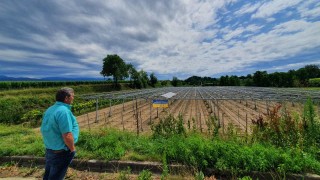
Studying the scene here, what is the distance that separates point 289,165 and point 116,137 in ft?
13.1

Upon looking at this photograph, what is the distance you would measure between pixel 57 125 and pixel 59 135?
150 millimetres

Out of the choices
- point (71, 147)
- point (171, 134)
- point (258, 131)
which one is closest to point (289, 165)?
point (258, 131)

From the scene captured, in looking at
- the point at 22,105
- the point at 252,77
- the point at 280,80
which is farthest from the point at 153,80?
the point at 22,105

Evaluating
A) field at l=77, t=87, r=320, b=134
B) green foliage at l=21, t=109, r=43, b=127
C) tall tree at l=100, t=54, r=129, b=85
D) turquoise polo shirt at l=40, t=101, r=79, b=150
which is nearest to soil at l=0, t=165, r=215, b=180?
turquoise polo shirt at l=40, t=101, r=79, b=150

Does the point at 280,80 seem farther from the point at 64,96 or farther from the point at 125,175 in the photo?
the point at 64,96

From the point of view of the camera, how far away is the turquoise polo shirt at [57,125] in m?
2.71

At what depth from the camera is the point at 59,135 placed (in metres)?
2.82

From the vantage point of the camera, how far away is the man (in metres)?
2.71

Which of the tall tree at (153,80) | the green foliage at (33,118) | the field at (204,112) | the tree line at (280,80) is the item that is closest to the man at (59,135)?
the field at (204,112)

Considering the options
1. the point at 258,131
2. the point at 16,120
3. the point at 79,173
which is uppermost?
the point at 258,131

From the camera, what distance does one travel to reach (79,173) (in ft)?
13.0

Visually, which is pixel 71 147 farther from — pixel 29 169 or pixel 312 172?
pixel 312 172

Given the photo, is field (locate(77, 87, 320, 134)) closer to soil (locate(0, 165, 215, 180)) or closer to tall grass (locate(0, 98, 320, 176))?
tall grass (locate(0, 98, 320, 176))

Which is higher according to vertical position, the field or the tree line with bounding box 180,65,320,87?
the tree line with bounding box 180,65,320,87
